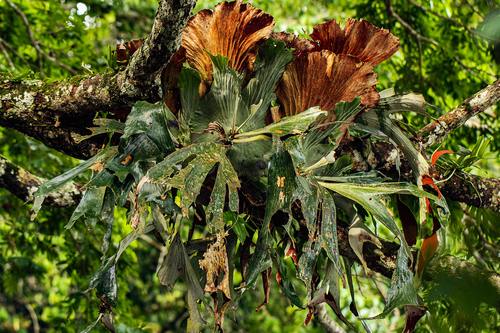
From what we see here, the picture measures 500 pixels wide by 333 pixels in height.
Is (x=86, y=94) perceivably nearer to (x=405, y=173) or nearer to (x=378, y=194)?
(x=378, y=194)

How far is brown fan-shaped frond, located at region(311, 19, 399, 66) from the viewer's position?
0.70 m

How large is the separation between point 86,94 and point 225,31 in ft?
1.05

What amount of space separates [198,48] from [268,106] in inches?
6.5

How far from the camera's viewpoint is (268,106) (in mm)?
711

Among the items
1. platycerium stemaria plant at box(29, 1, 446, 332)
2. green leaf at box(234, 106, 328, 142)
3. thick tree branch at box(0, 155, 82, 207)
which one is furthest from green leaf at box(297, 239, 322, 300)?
thick tree branch at box(0, 155, 82, 207)

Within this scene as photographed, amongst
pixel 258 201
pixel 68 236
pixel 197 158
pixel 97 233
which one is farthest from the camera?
pixel 97 233

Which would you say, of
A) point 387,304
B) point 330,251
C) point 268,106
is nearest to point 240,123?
point 268,106

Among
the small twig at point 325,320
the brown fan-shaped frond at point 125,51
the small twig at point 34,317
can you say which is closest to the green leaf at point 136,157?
the brown fan-shaped frond at point 125,51

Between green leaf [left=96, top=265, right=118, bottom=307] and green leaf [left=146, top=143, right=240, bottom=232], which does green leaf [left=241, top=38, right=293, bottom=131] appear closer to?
green leaf [left=146, top=143, right=240, bottom=232]

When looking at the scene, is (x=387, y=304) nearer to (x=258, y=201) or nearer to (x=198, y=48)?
(x=258, y=201)

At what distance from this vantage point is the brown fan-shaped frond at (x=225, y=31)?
69cm

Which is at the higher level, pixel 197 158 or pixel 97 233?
pixel 197 158

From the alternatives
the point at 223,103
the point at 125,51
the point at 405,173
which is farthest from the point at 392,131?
the point at 125,51

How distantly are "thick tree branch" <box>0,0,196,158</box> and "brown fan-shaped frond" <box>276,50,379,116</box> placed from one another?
0.21 m
